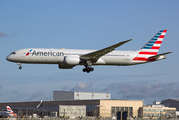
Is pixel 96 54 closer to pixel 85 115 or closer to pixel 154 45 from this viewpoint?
pixel 154 45

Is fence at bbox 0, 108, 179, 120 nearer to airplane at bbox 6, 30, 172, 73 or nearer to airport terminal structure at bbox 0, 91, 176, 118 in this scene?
airport terminal structure at bbox 0, 91, 176, 118

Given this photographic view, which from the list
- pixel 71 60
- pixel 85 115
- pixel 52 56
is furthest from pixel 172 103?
pixel 52 56

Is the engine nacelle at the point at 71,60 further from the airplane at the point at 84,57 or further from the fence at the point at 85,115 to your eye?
the fence at the point at 85,115

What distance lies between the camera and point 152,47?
6612 cm

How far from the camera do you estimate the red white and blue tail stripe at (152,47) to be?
62656 mm

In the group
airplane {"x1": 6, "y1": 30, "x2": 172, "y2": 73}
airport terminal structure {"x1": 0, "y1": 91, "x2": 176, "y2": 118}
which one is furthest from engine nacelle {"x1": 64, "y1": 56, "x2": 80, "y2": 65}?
airport terminal structure {"x1": 0, "y1": 91, "x2": 176, "y2": 118}

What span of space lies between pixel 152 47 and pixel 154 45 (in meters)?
0.94

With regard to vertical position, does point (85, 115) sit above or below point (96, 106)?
below

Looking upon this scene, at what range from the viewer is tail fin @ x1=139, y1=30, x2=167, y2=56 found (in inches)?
2531

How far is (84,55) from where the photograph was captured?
57.6 metres

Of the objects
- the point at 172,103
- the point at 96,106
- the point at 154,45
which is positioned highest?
the point at 154,45

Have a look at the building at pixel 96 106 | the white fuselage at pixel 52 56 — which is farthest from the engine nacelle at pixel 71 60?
the building at pixel 96 106

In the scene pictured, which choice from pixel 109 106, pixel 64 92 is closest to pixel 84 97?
pixel 64 92

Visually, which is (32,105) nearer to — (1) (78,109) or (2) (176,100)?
(1) (78,109)
